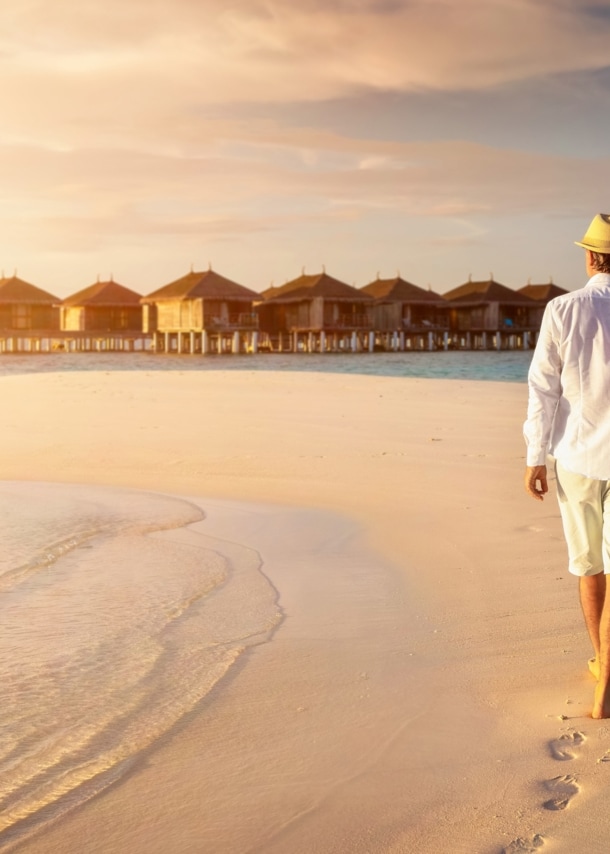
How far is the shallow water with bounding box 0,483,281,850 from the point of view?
9.86 feet

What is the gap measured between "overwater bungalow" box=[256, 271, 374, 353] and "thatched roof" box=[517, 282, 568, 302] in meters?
14.9

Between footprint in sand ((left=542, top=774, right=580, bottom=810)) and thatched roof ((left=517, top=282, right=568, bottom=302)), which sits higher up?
thatched roof ((left=517, top=282, right=568, bottom=302))

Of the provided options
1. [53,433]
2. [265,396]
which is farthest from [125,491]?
[265,396]

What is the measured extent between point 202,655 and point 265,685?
0.46 meters

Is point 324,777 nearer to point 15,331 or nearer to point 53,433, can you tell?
point 53,433

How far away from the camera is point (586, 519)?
11.1 ft

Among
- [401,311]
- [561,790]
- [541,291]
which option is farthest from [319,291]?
[561,790]

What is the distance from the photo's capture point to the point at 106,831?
2578 millimetres

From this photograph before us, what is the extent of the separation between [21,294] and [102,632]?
69148 millimetres

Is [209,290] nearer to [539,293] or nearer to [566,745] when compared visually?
[539,293]

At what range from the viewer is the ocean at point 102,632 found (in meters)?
3.01

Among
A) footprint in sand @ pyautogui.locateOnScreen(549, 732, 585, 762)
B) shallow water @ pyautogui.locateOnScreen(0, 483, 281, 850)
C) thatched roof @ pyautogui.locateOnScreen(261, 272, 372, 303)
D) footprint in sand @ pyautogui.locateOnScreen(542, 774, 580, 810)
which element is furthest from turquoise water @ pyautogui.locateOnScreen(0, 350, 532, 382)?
footprint in sand @ pyautogui.locateOnScreen(542, 774, 580, 810)

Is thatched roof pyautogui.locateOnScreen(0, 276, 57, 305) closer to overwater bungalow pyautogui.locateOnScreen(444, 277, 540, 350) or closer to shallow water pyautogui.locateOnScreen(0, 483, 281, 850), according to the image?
overwater bungalow pyautogui.locateOnScreen(444, 277, 540, 350)

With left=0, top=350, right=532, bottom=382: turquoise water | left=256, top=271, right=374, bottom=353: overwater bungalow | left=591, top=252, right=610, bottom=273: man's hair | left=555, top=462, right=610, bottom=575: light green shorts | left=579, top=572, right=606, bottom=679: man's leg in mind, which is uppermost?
left=256, top=271, right=374, bottom=353: overwater bungalow
